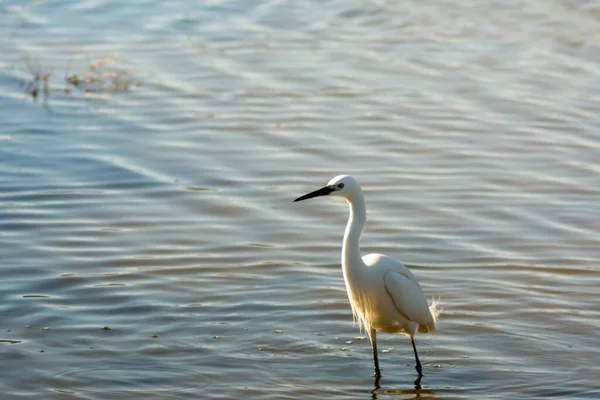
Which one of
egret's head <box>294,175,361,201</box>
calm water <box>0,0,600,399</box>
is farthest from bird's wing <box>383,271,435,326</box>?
egret's head <box>294,175,361,201</box>

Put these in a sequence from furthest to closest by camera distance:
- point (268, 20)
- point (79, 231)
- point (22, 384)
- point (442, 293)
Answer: point (268, 20) → point (79, 231) → point (442, 293) → point (22, 384)

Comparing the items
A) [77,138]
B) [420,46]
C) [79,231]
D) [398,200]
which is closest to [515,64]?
[420,46]

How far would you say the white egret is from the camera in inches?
258

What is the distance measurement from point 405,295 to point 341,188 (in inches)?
32.6

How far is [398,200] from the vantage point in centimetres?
989

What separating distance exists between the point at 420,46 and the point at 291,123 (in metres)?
3.65

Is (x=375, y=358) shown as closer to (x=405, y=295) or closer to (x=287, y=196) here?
(x=405, y=295)

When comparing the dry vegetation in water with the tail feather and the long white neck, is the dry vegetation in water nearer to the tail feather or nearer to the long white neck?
the tail feather

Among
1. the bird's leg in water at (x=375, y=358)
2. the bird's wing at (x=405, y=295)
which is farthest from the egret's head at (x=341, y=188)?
the bird's leg in water at (x=375, y=358)

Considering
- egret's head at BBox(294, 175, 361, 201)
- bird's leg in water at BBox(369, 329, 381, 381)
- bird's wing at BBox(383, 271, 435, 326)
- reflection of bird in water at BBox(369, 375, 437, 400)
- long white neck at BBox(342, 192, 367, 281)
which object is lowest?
reflection of bird in water at BBox(369, 375, 437, 400)

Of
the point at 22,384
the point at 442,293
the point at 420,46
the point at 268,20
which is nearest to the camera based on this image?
the point at 22,384

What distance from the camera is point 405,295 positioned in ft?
22.3

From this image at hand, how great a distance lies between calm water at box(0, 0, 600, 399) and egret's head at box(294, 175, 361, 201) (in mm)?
1176

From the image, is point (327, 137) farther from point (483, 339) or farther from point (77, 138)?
point (483, 339)
